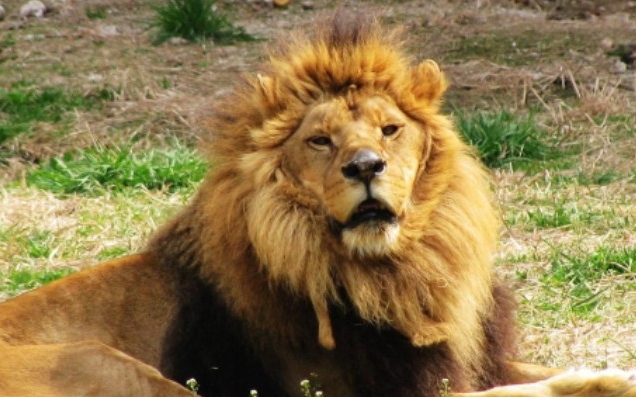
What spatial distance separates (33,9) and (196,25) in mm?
1650

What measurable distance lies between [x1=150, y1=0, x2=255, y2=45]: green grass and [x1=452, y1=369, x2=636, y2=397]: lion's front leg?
279 inches

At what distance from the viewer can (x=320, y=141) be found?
4.93m

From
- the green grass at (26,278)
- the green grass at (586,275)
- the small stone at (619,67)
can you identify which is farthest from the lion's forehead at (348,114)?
the small stone at (619,67)

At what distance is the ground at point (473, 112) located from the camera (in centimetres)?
665

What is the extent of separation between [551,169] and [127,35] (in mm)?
4615

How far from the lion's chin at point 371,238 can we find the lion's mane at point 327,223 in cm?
4

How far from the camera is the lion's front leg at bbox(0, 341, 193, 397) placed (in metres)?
4.81

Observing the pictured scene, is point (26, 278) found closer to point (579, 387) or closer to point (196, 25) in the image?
point (579, 387)


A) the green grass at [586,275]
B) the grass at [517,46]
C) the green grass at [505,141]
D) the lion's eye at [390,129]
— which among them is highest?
the lion's eye at [390,129]

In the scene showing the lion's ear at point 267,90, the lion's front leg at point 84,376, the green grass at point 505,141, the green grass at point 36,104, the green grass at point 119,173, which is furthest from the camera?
the green grass at point 36,104

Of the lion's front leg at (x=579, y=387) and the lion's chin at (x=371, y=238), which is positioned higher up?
the lion's chin at (x=371, y=238)

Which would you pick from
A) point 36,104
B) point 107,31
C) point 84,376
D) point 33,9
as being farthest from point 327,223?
point 33,9

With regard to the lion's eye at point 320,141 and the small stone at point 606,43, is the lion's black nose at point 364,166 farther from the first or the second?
the small stone at point 606,43

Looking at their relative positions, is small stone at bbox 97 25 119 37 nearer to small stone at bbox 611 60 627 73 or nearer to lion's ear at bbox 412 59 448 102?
small stone at bbox 611 60 627 73
